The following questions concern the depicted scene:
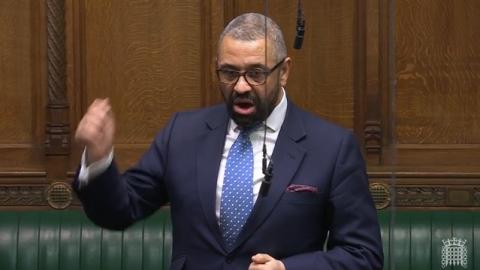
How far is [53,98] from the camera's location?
676 cm

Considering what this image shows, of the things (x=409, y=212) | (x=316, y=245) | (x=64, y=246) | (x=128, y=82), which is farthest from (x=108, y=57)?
(x=316, y=245)

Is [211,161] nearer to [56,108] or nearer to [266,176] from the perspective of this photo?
[266,176]

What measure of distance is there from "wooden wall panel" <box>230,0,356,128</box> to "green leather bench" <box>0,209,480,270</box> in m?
0.67

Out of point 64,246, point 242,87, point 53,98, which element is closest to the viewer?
point 242,87

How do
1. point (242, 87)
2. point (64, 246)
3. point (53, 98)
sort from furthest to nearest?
point (53, 98), point (64, 246), point (242, 87)

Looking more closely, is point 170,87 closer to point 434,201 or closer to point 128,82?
point 128,82

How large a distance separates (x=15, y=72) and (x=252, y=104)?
3133mm

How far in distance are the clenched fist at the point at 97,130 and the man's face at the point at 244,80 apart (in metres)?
0.34

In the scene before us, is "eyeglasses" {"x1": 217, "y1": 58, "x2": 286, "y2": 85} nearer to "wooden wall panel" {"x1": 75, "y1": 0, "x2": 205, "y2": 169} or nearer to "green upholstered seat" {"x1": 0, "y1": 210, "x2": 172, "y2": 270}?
"green upholstered seat" {"x1": 0, "y1": 210, "x2": 172, "y2": 270}

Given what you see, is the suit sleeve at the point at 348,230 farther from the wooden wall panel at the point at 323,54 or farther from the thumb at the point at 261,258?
the wooden wall panel at the point at 323,54

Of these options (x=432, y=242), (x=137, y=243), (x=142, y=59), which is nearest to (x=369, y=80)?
(x=432, y=242)

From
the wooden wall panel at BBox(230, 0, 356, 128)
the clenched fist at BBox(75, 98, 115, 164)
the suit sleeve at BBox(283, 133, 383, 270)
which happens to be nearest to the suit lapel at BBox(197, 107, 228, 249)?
the suit sleeve at BBox(283, 133, 383, 270)

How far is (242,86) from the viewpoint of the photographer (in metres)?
3.78

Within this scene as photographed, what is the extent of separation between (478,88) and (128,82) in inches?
61.6
